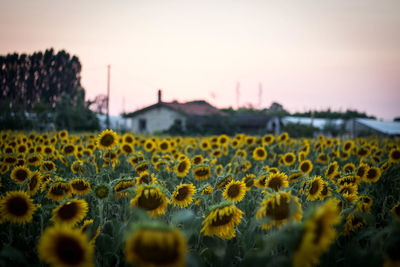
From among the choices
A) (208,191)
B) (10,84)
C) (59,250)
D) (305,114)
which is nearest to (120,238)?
(59,250)

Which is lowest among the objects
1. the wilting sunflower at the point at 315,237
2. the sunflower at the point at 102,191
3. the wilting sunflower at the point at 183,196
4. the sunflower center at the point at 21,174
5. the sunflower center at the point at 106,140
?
the wilting sunflower at the point at 183,196

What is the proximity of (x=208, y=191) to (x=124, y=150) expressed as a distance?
2.12m

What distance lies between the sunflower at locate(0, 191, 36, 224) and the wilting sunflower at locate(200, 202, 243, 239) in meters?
0.91

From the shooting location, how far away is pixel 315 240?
2.28 ft

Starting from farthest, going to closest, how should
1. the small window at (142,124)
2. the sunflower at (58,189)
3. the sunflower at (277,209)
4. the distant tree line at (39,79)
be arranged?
the distant tree line at (39,79) → the small window at (142,124) → the sunflower at (58,189) → the sunflower at (277,209)

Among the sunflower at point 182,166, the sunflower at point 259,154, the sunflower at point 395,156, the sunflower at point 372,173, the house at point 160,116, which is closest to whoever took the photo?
the sunflower at point 372,173

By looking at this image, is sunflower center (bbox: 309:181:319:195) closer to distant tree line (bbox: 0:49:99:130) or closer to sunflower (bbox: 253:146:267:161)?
sunflower (bbox: 253:146:267:161)

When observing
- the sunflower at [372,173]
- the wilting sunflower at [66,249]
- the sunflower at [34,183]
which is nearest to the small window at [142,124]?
the sunflower at [34,183]

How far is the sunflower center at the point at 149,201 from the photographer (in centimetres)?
117

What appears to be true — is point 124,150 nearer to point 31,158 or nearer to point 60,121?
point 31,158

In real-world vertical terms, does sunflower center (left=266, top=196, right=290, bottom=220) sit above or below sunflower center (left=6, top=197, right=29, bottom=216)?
above

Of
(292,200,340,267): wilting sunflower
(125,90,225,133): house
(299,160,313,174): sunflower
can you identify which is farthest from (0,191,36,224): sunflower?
(125,90,225,133): house

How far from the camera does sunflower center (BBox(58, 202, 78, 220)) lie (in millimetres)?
1249

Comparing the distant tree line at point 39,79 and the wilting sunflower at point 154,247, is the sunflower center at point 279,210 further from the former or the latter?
the distant tree line at point 39,79
